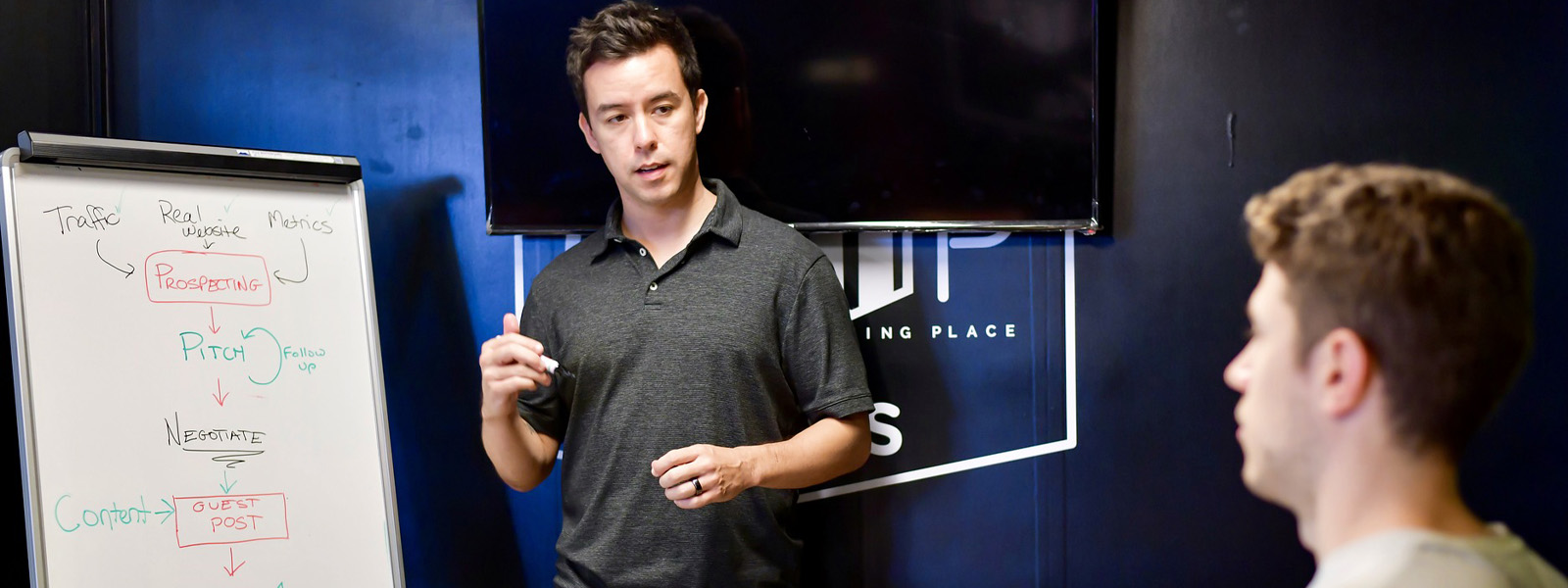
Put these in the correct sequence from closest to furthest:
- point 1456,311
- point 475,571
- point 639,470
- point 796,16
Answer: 1. point 1456,311
2. point 639,470
3. point 796,16
4. point 475,571

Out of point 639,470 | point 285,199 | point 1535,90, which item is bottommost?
point 639,470

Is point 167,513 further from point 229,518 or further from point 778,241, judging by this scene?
point 778,241

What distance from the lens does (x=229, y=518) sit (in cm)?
175

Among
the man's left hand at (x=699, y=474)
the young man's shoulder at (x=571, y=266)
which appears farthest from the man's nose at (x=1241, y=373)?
the young man's shoulder at (x=571, y=266)

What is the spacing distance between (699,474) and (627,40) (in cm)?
82

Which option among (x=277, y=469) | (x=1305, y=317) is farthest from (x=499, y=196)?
(x=1305, y=317)

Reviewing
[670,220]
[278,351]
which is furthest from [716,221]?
[278,351]

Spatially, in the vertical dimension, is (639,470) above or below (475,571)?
above

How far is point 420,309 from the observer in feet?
7.52

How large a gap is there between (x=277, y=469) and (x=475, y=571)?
610mm

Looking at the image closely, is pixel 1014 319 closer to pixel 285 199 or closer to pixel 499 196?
pixel 499 196

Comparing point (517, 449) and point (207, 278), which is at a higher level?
point (207, 278)

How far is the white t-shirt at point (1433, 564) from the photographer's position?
670mm

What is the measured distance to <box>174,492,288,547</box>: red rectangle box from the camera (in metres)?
1.71
